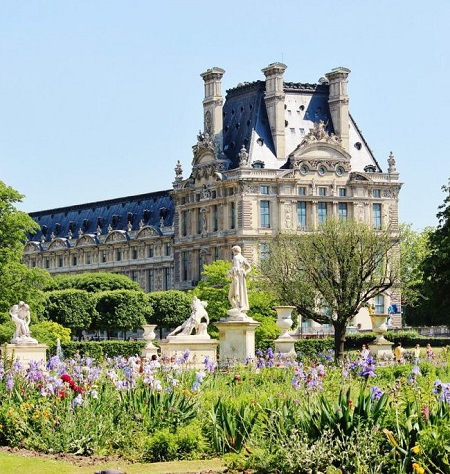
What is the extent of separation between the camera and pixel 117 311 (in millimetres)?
87625

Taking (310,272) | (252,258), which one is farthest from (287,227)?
(310,272)

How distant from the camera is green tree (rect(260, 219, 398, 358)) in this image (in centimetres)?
5722

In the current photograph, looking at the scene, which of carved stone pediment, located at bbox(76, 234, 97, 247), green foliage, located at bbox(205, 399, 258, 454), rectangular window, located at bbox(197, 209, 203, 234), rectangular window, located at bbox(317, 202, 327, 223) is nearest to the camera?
green foliage, located at bbox(205, 399, 258, 454)

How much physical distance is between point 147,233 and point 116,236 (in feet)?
18.5

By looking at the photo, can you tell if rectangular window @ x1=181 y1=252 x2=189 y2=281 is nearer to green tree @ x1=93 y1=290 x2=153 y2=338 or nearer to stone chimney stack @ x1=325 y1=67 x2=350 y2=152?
green tree @ x1=93 y1=290 x2=153 y2=338

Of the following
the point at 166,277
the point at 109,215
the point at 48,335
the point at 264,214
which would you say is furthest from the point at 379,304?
the point at 48,335

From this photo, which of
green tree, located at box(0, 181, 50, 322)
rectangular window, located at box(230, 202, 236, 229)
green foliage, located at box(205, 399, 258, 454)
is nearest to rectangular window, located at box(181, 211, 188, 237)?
rectangular window, located at box(230, 202, 236, 229)

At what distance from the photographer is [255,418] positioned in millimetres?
17484

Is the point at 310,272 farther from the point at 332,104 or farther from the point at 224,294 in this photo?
the point at 332,104

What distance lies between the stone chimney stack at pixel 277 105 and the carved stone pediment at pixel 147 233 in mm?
24059

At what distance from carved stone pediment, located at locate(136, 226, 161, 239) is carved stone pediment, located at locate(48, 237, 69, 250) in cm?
1348

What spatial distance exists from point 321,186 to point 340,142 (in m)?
3.82

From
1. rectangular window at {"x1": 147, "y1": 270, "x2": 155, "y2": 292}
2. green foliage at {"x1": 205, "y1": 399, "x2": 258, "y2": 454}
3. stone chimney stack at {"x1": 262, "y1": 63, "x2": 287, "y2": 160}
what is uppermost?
stone chimney stack at {"x1": 262, "y1": 63, "x2": 287, "y2": 160}

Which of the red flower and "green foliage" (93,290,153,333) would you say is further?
"green foliage" (93,290,153,333)
